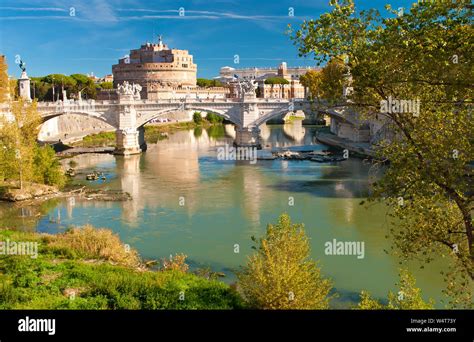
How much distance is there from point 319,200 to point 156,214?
4.97m

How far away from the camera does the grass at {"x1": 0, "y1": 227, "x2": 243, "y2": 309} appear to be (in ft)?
23.0

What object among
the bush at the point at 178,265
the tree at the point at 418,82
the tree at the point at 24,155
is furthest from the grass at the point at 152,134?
the tree at the point at 418,82

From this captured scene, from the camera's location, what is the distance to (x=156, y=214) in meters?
14.8

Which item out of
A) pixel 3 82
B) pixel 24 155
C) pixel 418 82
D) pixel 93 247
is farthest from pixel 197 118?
pixel 418 82

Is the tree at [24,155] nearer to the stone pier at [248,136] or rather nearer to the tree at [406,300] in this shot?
the tree at [406,300]

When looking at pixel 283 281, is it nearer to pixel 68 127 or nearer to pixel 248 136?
pixel 248 136

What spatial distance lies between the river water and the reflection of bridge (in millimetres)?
3279

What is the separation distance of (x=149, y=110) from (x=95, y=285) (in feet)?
73.9

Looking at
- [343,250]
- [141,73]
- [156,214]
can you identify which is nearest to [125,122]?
[156,214]

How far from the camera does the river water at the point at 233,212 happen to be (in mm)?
10359

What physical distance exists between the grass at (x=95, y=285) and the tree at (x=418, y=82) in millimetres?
3176
